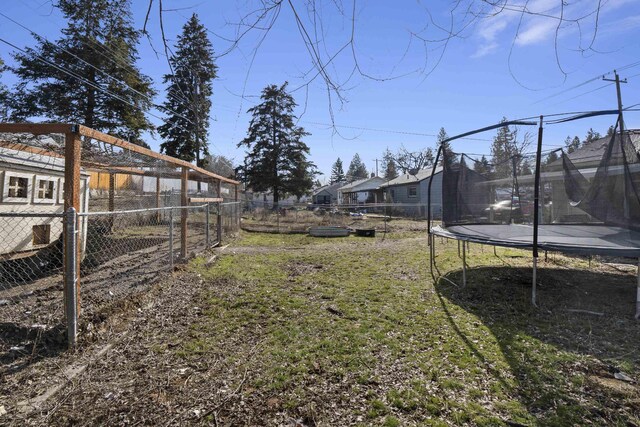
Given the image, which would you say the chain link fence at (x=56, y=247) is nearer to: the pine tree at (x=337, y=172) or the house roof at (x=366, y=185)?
the house roof at (x=366, y=185)

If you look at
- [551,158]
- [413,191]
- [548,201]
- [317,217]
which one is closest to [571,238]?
[551,158]

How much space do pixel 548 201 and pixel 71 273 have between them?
8977mm

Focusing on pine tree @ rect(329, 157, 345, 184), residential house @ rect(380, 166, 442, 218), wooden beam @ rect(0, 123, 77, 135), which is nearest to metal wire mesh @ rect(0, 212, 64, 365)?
wooden beam @ rect(0, 123, 77, 135)

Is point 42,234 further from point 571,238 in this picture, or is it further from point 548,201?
point 548,201

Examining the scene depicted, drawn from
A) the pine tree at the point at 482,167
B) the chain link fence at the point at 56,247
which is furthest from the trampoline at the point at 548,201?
the chain link fence at the point at 56,247

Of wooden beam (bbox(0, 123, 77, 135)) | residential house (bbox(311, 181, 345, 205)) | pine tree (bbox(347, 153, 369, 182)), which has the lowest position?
wooden beam (bbox(0, 123, 77, 135))

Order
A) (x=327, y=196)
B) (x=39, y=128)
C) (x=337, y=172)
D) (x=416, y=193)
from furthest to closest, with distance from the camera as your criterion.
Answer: (x=337, y=172), (x=327, y=196), (x=416, y=193), (x=39, y=128)

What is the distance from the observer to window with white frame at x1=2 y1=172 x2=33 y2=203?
570 cm

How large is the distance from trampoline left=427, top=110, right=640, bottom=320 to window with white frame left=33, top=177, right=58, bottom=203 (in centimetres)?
788

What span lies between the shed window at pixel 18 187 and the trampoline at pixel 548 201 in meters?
7.84

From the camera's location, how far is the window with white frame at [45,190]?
6465 mm

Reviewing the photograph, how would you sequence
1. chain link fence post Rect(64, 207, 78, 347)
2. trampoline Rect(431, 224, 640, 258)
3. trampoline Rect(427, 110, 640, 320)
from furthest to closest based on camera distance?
1. trampoline Rect(427, 110, 640, 320)
2. trampoline Rect(431, 224, 640, 258)
3. chain link fence post Rect(64, 207, 78, 347)

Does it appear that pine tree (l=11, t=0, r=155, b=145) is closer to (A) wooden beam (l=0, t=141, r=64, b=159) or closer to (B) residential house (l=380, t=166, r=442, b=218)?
(A) wooden beam (l=0, t=141, r=64, b=159)

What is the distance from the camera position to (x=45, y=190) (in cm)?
670
